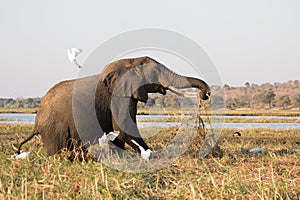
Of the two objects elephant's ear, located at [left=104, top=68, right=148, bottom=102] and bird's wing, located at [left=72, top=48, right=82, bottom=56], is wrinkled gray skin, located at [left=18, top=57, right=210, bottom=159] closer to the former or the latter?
elephant's ear, located at [left=104, top=68, right=148, bottom=102]

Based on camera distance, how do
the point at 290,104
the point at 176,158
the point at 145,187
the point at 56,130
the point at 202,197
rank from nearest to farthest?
the point at 202,197, the point at 145,187, the point at 176,158, the point at 56,130, the point at 290,104

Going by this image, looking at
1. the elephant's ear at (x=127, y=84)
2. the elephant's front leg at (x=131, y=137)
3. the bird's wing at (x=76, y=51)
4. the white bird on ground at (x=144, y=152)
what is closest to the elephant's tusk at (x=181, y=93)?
the elephant's ear at (x=127, y=84)

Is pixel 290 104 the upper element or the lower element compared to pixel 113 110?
lower

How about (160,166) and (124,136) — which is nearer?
(160,166)

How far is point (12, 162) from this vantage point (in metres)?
7.03

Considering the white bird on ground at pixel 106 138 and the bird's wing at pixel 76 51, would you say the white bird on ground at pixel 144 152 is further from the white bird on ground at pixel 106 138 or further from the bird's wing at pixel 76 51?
the bird's wing at pixel 76 51

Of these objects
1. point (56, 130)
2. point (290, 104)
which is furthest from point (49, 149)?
point (290, 104)

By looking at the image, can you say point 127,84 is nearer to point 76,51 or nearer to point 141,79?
point 141,79

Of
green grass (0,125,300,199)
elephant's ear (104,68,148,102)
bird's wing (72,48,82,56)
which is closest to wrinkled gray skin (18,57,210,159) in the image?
elephant's ear (104,68,148,102)

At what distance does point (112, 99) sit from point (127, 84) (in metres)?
0.34

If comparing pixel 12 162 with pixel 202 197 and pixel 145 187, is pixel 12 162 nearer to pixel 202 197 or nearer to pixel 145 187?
pixel 145 187

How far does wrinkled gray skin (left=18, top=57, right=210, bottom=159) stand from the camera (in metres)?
8.73

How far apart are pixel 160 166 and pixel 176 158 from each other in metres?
1.05

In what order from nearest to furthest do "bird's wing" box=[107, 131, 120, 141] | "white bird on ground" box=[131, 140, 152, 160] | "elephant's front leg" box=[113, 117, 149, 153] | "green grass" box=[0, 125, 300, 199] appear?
"green grass" box=[0, 125, 300, 199]
"white bird on ground" box=[131, 140, 152, 160]
"elephant's front leg" box=[113, 117, 149, 153]
"bird's wing" box=[107, 131, 120, 141]
